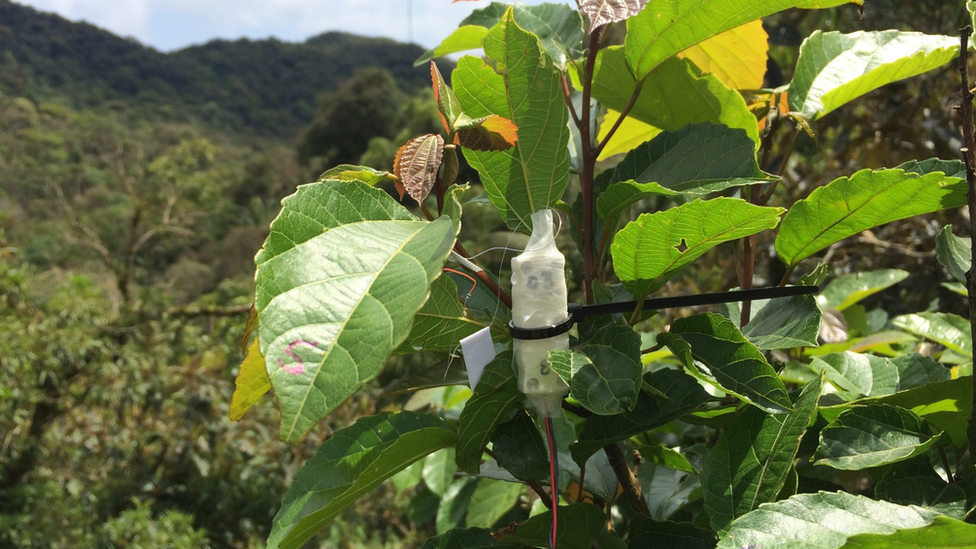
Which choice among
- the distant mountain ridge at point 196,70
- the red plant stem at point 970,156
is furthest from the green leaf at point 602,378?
the distant mountain ridge at point 196,70

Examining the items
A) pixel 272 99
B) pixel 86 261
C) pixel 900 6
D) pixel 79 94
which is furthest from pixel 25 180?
pixel 900 6

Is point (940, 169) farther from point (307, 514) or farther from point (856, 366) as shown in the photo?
point (307, 514)

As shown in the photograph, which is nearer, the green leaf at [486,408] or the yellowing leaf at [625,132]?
the green leaf at [486,408]

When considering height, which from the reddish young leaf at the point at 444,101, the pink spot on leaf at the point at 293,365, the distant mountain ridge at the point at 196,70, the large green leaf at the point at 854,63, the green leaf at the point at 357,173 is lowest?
the pink spot on leaf at the point at 293,365

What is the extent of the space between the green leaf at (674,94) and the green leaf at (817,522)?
11.6 inches

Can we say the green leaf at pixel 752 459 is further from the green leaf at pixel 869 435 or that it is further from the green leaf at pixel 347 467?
the green leaf at pixel 347 467

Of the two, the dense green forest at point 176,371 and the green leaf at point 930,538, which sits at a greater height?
the green leaf at point 930,538

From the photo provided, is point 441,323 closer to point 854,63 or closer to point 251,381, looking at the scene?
point 251,381

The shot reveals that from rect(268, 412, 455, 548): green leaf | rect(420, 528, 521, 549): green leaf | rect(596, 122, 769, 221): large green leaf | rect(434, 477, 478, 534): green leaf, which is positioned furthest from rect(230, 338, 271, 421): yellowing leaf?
rect(434, 477, 478, 534): green leaf

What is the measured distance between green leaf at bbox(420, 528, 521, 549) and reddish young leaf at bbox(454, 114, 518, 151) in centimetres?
29

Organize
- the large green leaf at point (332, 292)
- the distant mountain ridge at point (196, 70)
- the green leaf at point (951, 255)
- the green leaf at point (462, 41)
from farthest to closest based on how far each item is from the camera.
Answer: the distant mountain ridge at point (196, 70), the green leaf at point (462, 41), the green leaf at point (951, 255), the large green leaf at point (332, 292)

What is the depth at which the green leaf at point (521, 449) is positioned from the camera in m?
0.45

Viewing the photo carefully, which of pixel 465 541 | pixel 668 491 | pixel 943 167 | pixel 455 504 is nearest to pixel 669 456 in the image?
pixel 668 491

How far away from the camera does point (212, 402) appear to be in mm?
3035
